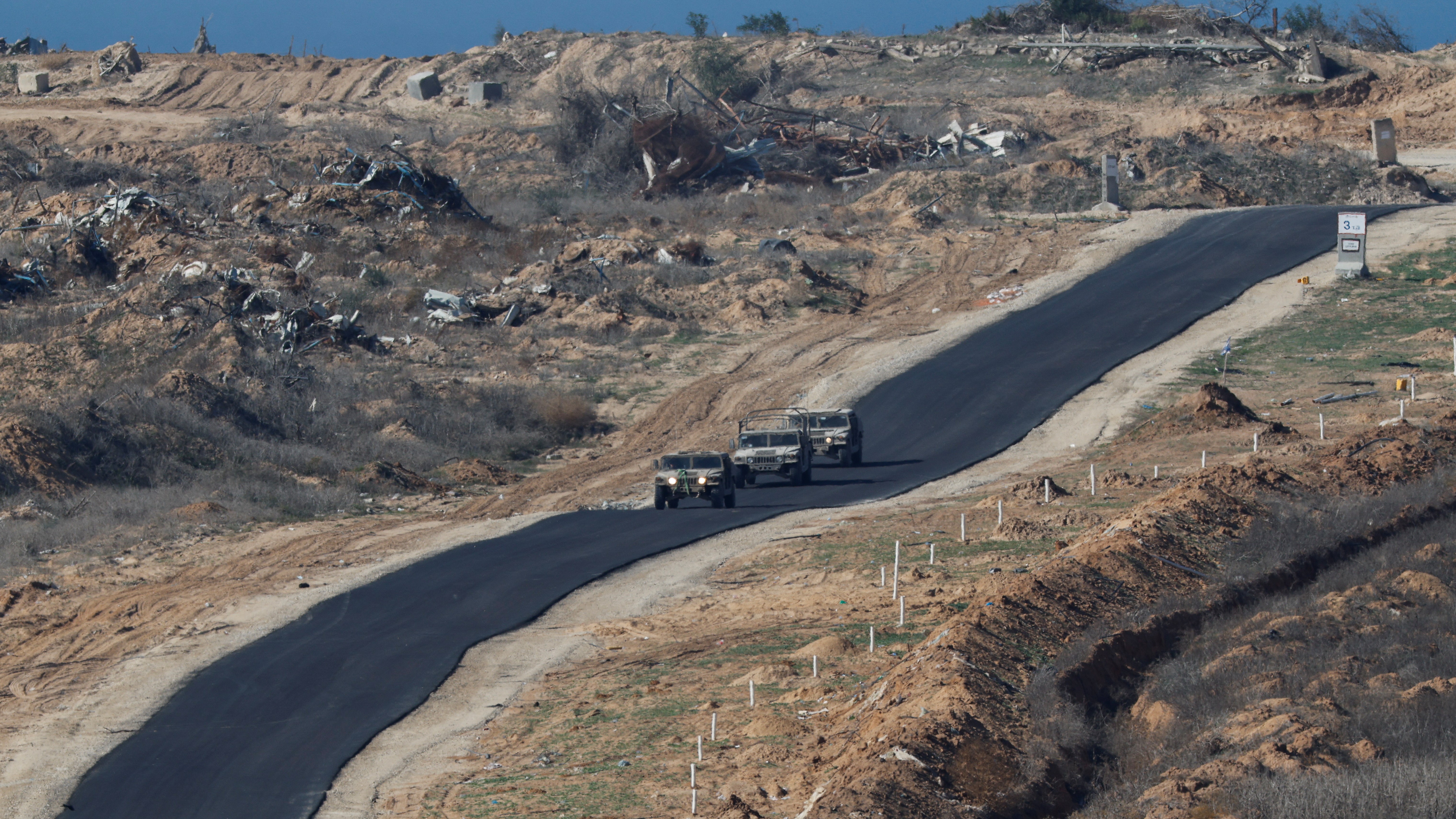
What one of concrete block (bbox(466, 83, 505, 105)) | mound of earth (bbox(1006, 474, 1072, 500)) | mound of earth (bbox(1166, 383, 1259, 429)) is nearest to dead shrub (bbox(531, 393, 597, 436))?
mound of earth (bbox(1006, 474, 1072, 500))

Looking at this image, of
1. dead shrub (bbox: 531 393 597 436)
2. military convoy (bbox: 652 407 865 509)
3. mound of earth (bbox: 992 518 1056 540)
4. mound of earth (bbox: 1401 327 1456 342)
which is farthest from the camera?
mound of earth (bbox: 1401 327 1456 342)

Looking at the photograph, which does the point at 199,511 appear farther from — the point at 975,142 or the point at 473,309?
the point at 975,142

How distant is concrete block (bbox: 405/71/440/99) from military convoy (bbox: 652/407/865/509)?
Answer: 6477cm

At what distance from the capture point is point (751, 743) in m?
15.5

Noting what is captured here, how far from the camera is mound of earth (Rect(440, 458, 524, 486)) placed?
114ft

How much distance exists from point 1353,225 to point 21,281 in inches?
1759

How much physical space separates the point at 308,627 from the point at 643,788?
9.28 metres

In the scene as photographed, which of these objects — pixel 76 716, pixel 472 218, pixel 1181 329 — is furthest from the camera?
pixel 472 218

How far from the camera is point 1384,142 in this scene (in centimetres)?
6725

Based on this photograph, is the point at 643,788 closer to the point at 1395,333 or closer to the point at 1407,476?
the point at 1407,476

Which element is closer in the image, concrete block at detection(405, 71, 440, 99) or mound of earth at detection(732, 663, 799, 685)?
mound of earth at detection(732, 663, 799, 685)

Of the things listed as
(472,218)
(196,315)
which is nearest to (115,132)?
(472,218)

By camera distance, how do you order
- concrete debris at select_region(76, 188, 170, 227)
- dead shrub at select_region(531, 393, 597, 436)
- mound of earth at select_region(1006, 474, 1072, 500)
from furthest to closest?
concrete debris at select_region(76, 188, 170, 227) → dead shrub at select_region(531, 393, 597, 436) → mound of earth at select_region(1006, 474, 1072, 500)

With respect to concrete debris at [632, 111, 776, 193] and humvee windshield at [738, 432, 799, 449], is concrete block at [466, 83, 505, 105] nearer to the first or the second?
concrete debris at [632, 111, 776, 193]
